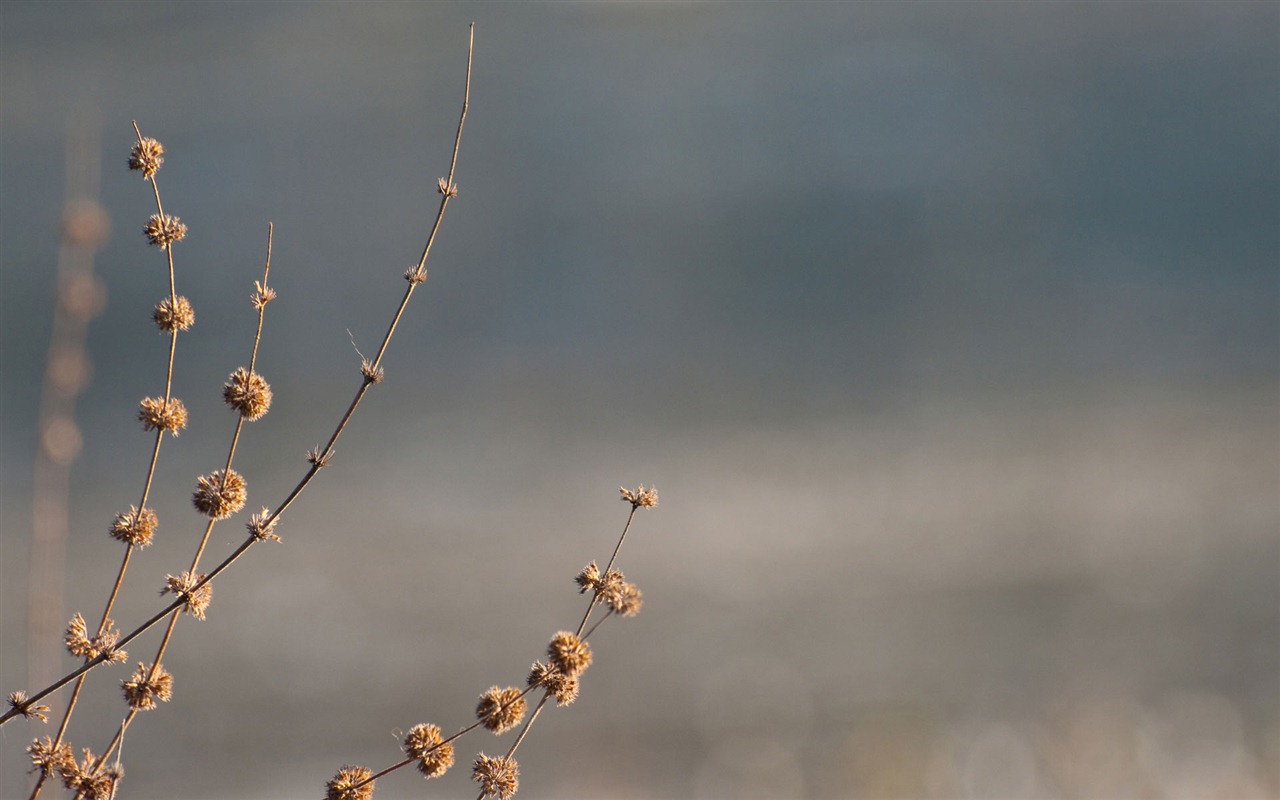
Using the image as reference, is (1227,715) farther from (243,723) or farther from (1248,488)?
(243,723)

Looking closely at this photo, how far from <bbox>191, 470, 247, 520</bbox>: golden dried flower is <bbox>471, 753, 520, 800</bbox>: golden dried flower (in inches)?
20.5

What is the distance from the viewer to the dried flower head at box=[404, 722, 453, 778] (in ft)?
5.41

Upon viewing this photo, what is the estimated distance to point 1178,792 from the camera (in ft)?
14.5

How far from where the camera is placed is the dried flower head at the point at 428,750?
1.65 metres

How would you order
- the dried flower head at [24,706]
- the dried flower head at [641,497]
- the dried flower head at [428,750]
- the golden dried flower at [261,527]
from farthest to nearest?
1. the dried flower head at [641,497]
2. the dried flower head at [428,750]
3. the golden dried flower at [261,527]
4. the dried flower head at [24,706]

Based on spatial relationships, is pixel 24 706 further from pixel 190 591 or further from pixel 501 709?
pixel 501 709

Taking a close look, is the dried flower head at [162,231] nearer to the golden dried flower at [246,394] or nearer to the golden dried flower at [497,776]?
the golden dried flower at [246,394]

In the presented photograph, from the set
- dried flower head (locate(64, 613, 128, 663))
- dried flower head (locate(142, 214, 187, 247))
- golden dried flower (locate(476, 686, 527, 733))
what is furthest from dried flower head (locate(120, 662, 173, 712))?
dried flower head (locate(142, 214, 187, 247))

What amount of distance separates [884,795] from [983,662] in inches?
92.9

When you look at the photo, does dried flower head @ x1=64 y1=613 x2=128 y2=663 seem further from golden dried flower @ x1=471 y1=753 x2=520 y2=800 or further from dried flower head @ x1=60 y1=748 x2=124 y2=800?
golden dried flower @ x1=471 y1=753 x2=520 y2=800

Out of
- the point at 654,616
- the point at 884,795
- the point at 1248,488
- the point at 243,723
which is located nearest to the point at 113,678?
the point at 243,723

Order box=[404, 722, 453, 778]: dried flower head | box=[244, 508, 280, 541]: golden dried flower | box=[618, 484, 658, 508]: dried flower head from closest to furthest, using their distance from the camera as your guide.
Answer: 1. box=[244, 508, 280, 541]: golden dried flower
2. box=[404, 722, 453, 778]: dried flower head
3. box=[618, 484, 658, 508]: dried flower head

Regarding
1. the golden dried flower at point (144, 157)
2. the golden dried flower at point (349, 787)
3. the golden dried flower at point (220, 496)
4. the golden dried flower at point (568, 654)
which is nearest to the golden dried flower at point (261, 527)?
the golden dried flower at point (220, 496)

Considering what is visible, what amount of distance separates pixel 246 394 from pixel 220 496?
0.52 feet
